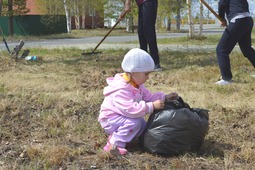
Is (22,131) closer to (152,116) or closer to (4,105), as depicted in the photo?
(4,105)

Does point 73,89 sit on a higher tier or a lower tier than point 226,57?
lower

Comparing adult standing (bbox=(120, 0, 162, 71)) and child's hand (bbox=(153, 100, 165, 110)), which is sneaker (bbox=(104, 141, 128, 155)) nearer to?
child's hand (bbox=(153, 100, 165, 110))

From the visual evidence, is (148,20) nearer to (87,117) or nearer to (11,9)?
(87,117)

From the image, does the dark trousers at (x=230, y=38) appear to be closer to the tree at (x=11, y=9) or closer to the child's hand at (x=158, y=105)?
the child's hand at (x=158, y=105)

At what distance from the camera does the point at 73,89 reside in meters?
5.36

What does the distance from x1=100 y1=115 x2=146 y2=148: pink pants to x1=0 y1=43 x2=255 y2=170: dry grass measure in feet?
0.38

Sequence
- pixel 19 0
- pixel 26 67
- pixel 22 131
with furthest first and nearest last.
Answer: pixel 19 0 → pixel 26 67 → pixel 22 131

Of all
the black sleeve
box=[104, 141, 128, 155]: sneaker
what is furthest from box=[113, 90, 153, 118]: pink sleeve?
the black sleeve

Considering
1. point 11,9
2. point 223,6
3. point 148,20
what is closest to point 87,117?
point 223,6

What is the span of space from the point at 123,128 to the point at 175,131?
1.25 feet

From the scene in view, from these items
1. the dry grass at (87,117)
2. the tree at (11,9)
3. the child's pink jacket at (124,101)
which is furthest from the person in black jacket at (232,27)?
the tree at (11,9)

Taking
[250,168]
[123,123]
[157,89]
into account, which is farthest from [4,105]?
[250,168]

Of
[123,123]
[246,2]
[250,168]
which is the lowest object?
[250,168]

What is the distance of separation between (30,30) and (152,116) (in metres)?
29.8
